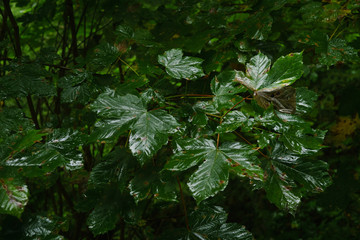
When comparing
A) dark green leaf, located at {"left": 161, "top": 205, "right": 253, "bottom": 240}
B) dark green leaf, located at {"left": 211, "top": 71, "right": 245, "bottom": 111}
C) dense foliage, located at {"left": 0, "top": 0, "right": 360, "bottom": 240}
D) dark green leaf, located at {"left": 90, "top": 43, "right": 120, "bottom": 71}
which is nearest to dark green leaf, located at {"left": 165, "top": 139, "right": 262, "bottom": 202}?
dense foliage, located at {"left": 0, "top": 0, "right": 360, "bottom": 240}

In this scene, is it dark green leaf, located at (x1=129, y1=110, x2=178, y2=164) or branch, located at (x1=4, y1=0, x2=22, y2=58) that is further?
branch, located at (x1=4, y1=0, x2=22, y2=58)

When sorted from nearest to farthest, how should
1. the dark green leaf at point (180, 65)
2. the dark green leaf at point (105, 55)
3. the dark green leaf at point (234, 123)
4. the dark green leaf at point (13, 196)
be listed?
1. the dark green leaf at point (13, 196)
2. the dark green leaf at point (234, 123)
3. the dark green leaf at point (180, 65)
4. the dark green leaf at point (105, 55)

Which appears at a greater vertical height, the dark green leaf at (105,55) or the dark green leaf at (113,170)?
the dark green leaf at (105,55)

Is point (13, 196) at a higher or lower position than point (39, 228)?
higher

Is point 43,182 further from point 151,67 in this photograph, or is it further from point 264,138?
point 264,138

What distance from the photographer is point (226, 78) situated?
0.91 m

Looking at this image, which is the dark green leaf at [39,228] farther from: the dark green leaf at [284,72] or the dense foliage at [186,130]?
the dark green leaf at [284,72]

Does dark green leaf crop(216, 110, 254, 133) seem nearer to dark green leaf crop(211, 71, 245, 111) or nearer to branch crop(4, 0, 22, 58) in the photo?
dark green leaf crop(211, 71, 245, 111)

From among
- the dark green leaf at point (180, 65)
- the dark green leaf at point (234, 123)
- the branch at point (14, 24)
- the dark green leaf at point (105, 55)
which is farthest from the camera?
the branch at point (14, 24)

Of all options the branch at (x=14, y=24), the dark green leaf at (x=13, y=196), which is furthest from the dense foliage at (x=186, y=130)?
the branch at (x=14, y=24)

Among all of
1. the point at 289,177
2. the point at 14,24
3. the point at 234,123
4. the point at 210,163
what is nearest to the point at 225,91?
the point at 234,123

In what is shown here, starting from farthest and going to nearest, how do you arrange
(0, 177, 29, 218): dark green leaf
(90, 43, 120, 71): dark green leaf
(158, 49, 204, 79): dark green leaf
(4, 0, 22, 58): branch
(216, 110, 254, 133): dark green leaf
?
(4, 0, 22, 58): branch < (90, 43, 120, 71): dark green leaf < (158, 49, 204, 79): dark green leaf < (216, 110, 254, 133): dark green leaf < (0, 177, 29, 218): dark green leaf

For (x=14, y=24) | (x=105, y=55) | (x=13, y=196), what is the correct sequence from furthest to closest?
(x=14, y=24), (x=105, y=55), (x=13, y=196)

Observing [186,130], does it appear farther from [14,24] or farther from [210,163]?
[14,24]
